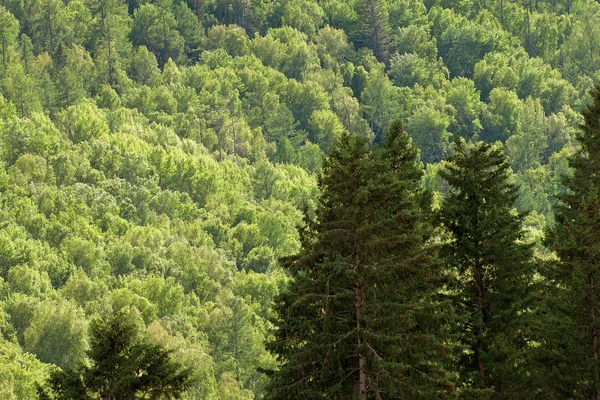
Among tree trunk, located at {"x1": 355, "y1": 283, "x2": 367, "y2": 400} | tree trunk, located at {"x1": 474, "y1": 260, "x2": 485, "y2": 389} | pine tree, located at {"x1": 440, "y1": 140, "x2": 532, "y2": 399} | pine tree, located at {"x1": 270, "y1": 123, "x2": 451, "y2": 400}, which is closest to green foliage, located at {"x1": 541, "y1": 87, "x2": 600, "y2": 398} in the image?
pine tree, located at {"x1": 270, "y1": 123, "x2": 451, "y2": 400}

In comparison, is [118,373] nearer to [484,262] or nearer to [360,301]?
[360,301]

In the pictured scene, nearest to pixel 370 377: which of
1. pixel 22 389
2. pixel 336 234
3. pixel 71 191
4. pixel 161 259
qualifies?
pixel 336 234

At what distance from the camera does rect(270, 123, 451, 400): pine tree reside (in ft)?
96.2

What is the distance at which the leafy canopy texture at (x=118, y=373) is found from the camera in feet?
94.2

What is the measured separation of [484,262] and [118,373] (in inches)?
506

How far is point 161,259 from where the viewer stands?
181000mm

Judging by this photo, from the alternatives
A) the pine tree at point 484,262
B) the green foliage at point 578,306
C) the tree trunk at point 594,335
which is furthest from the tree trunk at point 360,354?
the pine tree at point 484,262

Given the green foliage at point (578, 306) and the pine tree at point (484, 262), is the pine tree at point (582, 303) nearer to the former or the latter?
the green foliage at point (578, 306)

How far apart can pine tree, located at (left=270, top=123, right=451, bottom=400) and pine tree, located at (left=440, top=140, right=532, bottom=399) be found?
6500 mm

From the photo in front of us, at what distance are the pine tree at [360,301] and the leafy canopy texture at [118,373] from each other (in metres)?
2.66

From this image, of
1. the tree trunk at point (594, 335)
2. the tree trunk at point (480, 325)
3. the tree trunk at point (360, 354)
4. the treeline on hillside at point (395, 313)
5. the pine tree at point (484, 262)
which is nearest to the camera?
the tree trunk at point (360, 354)

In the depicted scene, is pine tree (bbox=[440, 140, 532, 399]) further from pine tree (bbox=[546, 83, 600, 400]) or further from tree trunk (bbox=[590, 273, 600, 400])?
tree trunk (bbox=[590, 273, 600, 400])

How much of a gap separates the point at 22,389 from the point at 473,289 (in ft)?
278

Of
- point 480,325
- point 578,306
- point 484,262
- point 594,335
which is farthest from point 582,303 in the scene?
point 484,262
